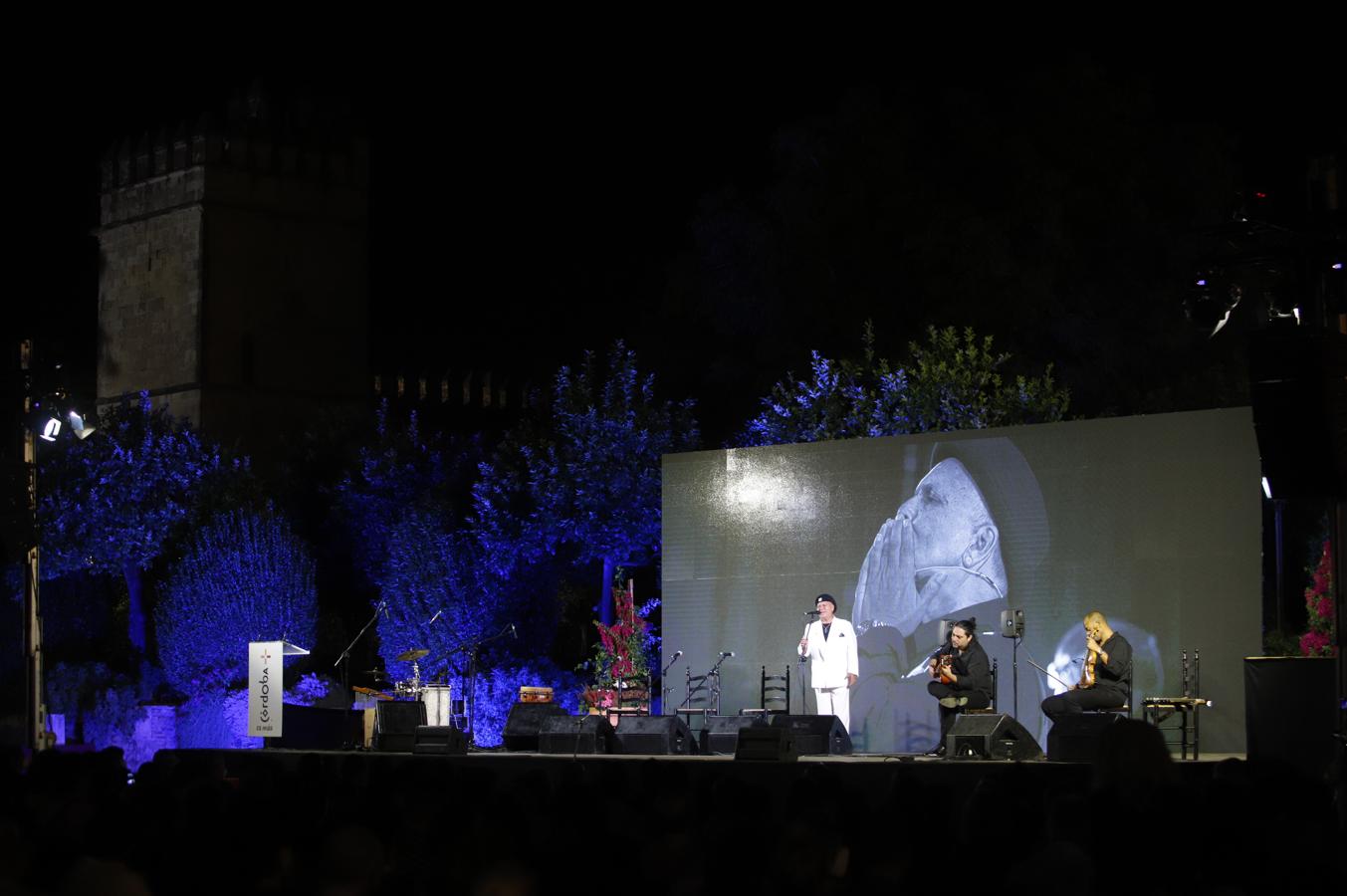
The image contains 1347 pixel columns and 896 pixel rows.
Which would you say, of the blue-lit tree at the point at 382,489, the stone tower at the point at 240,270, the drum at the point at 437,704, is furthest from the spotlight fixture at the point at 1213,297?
the stone tower at the point at 240,270

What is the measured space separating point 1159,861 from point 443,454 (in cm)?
2246

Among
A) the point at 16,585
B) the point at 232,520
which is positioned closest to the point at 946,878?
the point at 232,520

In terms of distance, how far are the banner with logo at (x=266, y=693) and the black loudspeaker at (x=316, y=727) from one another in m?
0.28

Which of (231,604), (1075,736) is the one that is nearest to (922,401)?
(231,604)

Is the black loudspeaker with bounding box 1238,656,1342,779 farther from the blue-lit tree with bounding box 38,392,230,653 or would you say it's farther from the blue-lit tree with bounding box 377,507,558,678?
the blue-lit tree with bounding box 38,392,230,653

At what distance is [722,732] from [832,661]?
51.7 inches

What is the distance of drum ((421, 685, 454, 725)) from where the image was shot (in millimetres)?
16078

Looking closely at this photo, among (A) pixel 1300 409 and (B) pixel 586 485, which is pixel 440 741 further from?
(B) pixel 586 485

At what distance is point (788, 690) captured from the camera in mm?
15062

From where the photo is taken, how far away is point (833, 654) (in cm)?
1480

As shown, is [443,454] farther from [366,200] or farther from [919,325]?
[366,200]

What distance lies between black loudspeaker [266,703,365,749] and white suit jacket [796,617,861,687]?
4443 millimetres

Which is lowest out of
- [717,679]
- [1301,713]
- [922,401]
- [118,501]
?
[717,679]

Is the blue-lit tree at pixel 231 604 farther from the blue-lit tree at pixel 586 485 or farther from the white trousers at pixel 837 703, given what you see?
the white trousers at pixel 837 703
